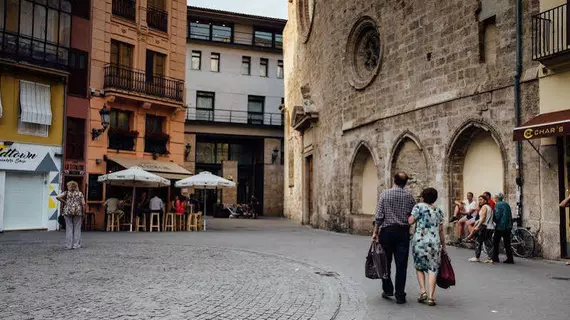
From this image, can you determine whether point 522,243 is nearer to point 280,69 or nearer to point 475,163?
point 475,163

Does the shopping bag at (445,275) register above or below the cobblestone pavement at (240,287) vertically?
above

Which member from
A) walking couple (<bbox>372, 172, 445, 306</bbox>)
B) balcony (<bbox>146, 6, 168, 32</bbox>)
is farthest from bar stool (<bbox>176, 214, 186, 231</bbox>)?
walking couple (<bbox>372, 172, 445, 306</bbox>)

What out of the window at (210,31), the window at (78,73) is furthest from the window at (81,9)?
the window at (210,31)

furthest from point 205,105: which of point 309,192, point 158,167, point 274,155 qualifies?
point 158,167

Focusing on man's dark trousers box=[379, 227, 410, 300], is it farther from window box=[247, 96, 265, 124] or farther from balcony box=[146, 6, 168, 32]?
window box=[247, 96, 265, 124]

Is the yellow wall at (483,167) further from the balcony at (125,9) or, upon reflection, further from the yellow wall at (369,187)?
the balcony at (125,9)

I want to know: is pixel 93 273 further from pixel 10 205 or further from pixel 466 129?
pixel 10 205

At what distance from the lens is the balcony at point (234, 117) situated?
1609 inches

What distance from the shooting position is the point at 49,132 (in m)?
21.4

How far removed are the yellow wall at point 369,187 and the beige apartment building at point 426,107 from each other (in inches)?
1.7

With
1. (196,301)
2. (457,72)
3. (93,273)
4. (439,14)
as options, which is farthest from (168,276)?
(439,14)

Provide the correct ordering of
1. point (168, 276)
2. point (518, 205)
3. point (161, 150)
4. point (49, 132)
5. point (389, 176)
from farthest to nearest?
1. point (161, 150)
2. point (49, 132)
3. point (389, 176)
4. point (518, 205)
5. point (168, 276)

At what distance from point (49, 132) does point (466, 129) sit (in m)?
15.4

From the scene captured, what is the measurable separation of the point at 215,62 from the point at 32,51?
71.8ft
